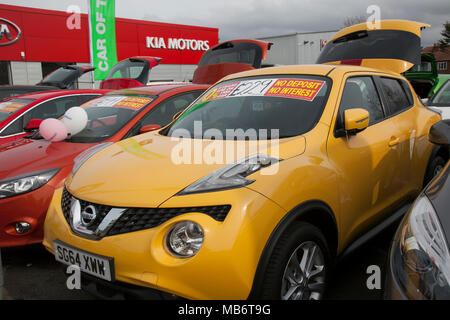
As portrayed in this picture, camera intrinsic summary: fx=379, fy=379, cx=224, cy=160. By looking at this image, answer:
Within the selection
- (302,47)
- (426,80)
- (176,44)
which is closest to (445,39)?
(302,47)

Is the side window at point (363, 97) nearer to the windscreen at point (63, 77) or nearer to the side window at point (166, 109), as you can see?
the side window at point (166, 109)

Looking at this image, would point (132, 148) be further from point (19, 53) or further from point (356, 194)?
point (19, 53)

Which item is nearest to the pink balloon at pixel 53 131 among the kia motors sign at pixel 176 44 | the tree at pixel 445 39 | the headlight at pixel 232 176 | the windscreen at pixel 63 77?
the headlight at pixel 232 176

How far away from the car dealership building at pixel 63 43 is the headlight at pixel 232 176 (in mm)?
20563

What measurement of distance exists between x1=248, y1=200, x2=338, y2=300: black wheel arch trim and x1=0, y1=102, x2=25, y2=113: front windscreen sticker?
4.64 m

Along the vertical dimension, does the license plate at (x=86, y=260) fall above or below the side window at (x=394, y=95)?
below

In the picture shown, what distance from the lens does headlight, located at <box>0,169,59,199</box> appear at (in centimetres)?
305

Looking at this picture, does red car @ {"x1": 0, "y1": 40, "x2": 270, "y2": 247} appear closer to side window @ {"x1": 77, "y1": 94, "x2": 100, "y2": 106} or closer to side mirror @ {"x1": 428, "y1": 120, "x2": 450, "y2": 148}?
side window @ {"x1": 77, "y1": 94, "x2": 100, "y2": 106}

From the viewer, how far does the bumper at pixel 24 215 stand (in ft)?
9.93

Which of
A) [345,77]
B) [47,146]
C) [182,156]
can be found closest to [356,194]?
[345,77]

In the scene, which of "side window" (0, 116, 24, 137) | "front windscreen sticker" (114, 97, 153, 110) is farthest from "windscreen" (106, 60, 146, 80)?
"front windscreen sticker" (114, 97, 153, 110)

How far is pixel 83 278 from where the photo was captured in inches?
85.7

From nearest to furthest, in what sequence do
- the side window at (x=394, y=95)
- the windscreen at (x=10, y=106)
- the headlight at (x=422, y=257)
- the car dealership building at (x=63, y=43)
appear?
the headlight at (x=422, y=257)
the side window at (x=394, y=95)
the windscreen at (x=10, y=106)
the car dealership building at (x=63, y=43)

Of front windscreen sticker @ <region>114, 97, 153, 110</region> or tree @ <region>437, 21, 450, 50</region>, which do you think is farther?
tree @ <region>437, 21, 450, 50</region>
